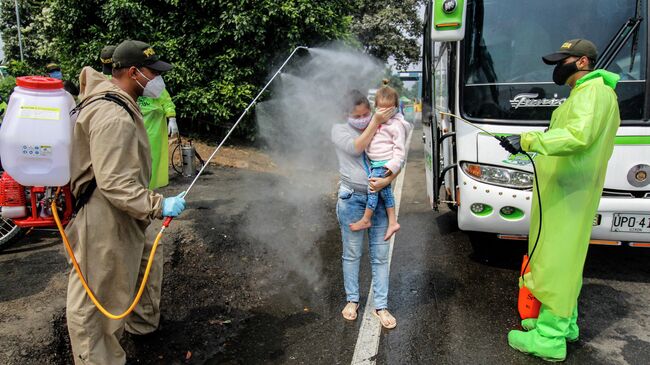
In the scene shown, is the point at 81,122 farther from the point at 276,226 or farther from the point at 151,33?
the point at 151,33

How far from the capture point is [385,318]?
368 centimetres

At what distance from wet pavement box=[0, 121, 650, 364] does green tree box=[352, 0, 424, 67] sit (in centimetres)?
1196

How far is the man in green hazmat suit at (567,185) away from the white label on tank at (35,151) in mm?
2873

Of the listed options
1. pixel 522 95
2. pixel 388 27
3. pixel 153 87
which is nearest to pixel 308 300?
pixel 153 87

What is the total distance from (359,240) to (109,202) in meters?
1.85

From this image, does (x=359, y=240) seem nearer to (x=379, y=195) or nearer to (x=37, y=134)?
(x=379, y=195)

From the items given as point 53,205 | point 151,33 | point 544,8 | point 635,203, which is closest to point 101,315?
point 53,205

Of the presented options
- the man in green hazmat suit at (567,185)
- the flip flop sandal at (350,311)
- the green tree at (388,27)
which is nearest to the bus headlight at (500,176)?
the man in green hazmat suit at (567,185)

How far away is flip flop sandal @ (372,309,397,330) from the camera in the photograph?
3.64 meters

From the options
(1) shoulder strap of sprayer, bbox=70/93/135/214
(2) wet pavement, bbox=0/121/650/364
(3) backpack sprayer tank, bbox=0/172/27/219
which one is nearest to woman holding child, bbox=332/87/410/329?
(2) wet pavement, bbox=0/121/650/364

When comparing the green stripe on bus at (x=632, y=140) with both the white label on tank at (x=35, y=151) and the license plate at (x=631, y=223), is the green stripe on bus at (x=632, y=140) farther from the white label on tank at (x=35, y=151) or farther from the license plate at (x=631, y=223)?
the white label on tank at (x=35, y=151)

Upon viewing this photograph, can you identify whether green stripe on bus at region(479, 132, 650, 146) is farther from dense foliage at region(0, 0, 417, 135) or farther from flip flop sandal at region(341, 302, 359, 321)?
dense foliage at region(0, 0, 417, 135)

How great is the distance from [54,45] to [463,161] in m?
10.4

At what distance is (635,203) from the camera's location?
391 centimetres
